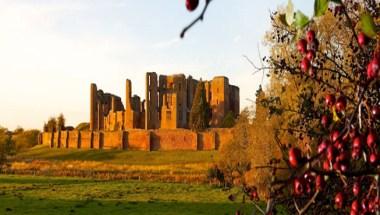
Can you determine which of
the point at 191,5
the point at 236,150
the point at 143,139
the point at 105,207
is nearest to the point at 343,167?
the point at 191,5

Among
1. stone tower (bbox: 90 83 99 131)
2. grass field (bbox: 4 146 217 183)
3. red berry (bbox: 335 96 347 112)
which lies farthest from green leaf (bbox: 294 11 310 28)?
stone tower (bbox: 90 83 99 131)

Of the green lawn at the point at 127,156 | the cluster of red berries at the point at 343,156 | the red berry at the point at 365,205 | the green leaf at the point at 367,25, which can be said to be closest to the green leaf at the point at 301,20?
the green leaf at the point at 367,25

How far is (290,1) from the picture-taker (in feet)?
7.25

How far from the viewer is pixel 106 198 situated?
41312mm

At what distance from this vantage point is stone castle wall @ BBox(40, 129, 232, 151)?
341ft

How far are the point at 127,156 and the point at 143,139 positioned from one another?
832cm

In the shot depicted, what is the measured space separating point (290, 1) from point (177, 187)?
49.5 metres

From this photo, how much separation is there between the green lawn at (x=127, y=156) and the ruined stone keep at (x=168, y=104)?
17.4 metres

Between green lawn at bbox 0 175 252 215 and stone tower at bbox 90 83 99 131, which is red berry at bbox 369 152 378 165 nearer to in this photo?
green lawn at bbox 0 175 252 215

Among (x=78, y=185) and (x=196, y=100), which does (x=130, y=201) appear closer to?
(x=78, y=185)

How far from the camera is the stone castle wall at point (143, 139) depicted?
104m

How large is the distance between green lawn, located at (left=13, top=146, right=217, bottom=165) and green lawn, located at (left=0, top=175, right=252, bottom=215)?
126ft

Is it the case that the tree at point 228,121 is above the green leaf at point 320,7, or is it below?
above

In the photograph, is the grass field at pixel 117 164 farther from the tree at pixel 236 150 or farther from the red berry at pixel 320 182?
the red berry at pixel 320 182
